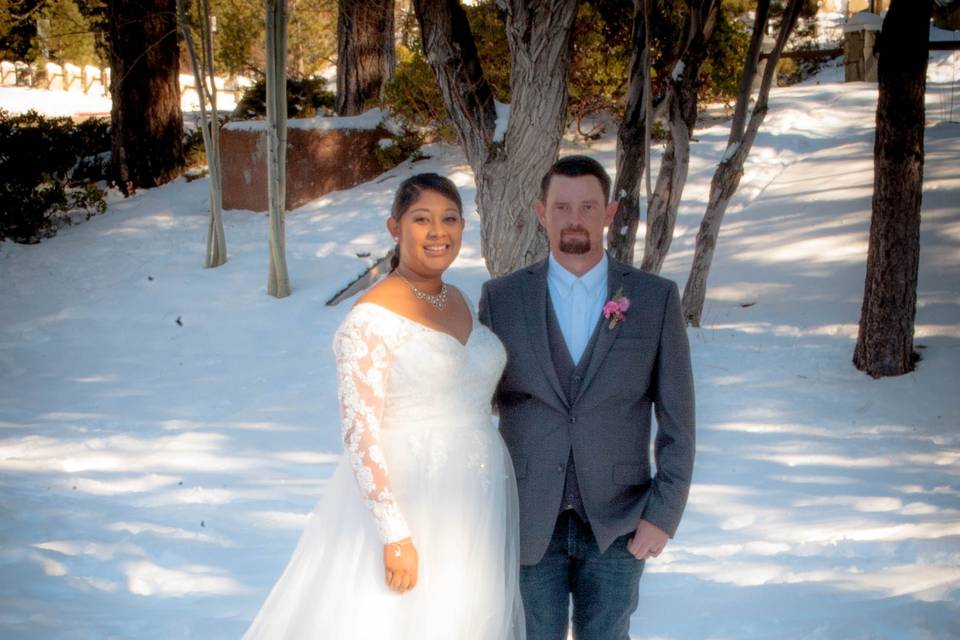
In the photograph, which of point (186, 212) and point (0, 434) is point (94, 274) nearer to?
point (186, 212)

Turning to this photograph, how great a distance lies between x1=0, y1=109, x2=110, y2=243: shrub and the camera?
45.3ft

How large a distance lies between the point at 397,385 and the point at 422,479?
11.9 inches

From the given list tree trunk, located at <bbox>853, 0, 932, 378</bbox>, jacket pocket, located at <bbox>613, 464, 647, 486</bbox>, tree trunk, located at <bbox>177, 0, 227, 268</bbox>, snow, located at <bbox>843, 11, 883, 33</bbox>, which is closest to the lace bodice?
jacket pocket, located at <bbox>613, 464, 647, 486</bbox>

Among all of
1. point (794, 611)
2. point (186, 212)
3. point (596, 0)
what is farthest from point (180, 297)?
point (794, 611)

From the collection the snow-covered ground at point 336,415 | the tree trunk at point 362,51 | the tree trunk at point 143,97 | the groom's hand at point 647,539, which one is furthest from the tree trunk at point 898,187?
the tree trunk at point 143,97

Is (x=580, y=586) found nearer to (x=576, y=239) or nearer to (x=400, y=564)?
(x=400, y=564)

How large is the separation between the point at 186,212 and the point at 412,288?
12341 mm

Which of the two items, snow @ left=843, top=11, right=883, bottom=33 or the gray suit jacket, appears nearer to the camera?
the gray suit jacket

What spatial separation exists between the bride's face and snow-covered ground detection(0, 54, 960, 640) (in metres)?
2.27

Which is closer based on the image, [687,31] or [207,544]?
[207,544]

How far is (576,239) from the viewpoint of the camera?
2965 mm

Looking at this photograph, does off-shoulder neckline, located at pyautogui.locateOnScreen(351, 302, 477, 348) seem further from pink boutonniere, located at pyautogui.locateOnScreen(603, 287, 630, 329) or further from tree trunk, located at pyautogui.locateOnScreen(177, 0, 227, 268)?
tree trunk, located at pyautogui.locateOnScreen(177, 0, 227, 268)

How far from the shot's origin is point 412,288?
308 cm

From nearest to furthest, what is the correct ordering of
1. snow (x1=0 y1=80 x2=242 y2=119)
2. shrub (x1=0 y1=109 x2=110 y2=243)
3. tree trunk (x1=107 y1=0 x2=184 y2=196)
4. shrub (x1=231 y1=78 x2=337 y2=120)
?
shrub (x1=0 y1=109 x2=110 y2=243)
tree trunk (x1=107 y1=0 x2=184 y2=196)
shrub (x1=231 y1=78 x2=337 y2=120)
snow (x1=0 y1=80 x2=242 y2=119)
